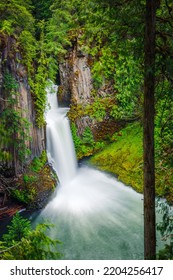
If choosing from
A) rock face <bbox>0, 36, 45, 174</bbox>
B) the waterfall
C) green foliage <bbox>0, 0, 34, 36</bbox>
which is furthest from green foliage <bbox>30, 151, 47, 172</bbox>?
green foliage <bbox>0, 0, 34, 36</bbox>

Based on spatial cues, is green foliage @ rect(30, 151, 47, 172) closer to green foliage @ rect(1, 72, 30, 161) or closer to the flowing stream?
green foliage @ rect(1, 72, 30, 161)

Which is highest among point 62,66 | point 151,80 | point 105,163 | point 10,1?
point 10,1

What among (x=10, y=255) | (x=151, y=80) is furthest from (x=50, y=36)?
(x=10, y=255)

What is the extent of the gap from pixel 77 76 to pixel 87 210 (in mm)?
9233

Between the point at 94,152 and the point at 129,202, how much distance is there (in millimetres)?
5321

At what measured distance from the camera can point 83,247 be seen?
895cm

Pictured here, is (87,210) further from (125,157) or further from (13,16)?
(13,16)

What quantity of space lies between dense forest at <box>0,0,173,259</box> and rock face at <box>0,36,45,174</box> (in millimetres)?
38

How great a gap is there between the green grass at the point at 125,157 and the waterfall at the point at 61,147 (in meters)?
1.40

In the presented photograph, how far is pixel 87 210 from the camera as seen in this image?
1131 centimetres

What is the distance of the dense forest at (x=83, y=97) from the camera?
5.37 metres

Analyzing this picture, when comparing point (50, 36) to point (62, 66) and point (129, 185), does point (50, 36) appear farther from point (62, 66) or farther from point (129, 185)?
point (129, 185)

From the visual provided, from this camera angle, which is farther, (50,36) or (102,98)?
(50,36)

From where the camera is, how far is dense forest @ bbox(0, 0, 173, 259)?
5.37 meters
